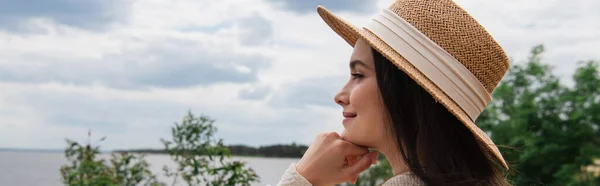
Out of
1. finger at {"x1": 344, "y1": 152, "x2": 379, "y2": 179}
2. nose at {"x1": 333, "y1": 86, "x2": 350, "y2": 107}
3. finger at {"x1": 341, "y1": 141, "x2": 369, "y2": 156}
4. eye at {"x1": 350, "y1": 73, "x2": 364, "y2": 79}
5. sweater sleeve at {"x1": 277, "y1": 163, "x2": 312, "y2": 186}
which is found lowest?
sweater sleeve at {"x1": 277, "y1": 163, "x2": 312, "y2": 186}

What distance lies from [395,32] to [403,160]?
0.99 ft

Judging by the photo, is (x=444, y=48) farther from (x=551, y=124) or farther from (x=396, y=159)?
(x=551, y=124)

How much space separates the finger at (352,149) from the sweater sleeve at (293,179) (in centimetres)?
16

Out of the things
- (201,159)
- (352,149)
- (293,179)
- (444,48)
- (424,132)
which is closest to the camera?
(424,132)

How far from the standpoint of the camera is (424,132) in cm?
149

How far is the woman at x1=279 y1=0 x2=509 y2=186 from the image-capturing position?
1.50 meters

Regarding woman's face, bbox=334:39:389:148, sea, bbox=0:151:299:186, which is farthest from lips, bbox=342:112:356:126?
sea, bbox=0:151:299:186

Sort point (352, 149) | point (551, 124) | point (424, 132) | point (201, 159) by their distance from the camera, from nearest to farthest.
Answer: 1. point (424, 132)
2. point (352, 149)
3. point (201, 159)
4. point (551, 124)

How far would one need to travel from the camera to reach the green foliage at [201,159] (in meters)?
3.43

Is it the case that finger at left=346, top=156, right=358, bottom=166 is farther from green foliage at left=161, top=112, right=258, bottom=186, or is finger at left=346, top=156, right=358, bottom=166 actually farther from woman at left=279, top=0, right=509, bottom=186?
green foliage at left=161, top=112, right=258, bottom=186

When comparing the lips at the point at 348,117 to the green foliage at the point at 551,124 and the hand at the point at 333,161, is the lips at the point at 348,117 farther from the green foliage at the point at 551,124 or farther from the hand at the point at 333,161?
the green foliage at the point at 551,124

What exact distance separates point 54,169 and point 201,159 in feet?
4.98

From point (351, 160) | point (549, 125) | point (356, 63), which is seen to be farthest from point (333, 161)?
point (549, 125)

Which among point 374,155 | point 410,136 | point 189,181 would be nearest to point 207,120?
point 189,181
